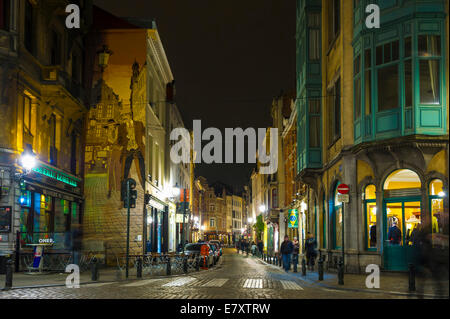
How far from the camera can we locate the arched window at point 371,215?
77.8 ft

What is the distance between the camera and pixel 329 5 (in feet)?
97.2

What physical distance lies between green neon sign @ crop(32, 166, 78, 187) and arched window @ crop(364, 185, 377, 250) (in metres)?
13.7

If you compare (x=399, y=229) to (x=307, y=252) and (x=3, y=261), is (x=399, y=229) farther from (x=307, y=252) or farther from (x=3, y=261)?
(x=3, y=261)

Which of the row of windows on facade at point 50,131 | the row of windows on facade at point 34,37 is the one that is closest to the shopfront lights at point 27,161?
the row of windows on facade at point 50,131

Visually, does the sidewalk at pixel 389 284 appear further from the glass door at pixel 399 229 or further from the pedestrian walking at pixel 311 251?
the pedestrian walking at pixel 311 251

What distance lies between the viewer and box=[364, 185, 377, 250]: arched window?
23703mm

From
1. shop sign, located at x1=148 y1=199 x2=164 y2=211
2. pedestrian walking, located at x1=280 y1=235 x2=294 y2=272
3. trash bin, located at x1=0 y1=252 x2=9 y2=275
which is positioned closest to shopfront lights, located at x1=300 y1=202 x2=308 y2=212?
pedestrian walking, located at x1=280 y1=235 x2=294 y2=272

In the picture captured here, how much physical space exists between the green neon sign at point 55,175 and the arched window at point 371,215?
13.7 meters

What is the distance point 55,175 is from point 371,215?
14.5m

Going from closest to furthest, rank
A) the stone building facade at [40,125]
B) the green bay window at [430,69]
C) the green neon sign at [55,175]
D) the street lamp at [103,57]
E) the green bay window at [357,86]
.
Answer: the green bay window at [430,69], the stone building facade at [40,125], the green bay window at [357,86], the green neon sign at [55,175], the street lamp at [103,57]

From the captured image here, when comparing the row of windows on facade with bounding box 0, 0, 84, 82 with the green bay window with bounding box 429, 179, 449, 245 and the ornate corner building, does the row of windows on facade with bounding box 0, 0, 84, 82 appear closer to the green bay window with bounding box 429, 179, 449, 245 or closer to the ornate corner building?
the ornate corner building

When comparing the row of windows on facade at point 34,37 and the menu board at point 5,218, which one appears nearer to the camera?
the menu board at point 5,218

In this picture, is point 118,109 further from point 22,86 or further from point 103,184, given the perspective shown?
point 22,86
